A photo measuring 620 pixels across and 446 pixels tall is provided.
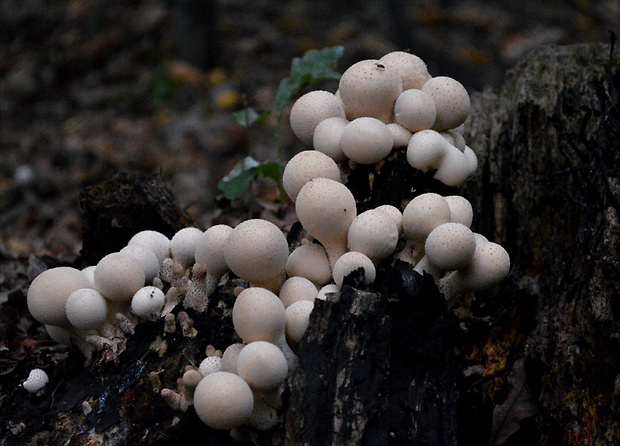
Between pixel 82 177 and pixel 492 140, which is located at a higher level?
pixel 492 140

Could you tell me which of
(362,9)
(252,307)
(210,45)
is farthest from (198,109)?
(252,307)

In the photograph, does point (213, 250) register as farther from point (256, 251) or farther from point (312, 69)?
point (312, 69)

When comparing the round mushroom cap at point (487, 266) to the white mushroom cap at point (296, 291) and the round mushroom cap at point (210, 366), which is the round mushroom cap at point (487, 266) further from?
the round mushroom cap at point (210, 366)

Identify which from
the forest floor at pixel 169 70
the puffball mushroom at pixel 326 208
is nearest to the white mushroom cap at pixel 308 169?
the puffball mushroom at pixel 326 208

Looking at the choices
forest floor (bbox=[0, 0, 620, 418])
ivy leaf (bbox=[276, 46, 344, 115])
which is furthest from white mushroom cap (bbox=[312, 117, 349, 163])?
forest floor (bbox=[0, 0, 620, 418])

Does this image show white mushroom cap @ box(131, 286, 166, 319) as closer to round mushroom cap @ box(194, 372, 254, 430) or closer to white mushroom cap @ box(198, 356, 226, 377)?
white mushroom cap @ box(198, 356, 226, 377)

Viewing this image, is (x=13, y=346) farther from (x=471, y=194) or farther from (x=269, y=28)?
(x=269, y=28)
